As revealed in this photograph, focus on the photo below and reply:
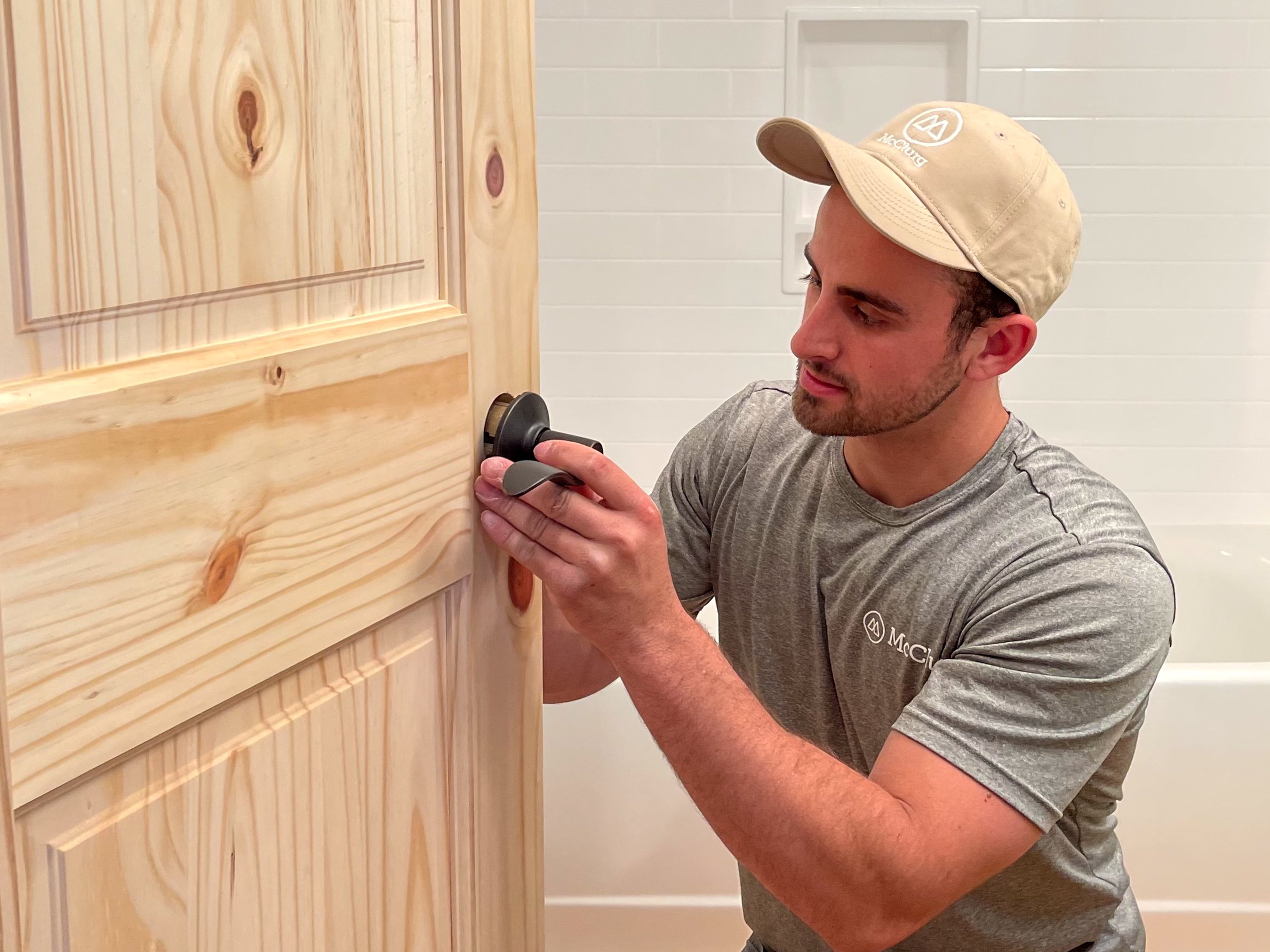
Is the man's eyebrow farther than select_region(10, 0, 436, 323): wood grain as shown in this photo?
Yes

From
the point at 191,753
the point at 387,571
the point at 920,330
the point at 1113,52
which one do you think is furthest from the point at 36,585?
the point at 1113,52

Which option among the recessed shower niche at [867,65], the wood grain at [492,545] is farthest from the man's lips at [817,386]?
the recessed shower niche at [867,65]

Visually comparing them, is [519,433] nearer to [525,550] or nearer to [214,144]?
[525,550]

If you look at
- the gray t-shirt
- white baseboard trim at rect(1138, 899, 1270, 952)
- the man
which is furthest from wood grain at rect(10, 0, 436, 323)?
white baseboard trim at rect(1138, 899, 1270, 952)

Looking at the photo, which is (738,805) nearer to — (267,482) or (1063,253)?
(267,482)

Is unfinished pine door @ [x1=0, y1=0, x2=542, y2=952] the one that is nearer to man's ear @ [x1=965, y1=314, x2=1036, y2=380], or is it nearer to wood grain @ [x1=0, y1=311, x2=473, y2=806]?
wood grain @ [x1=0, y1=311, x2=473, y2=806]

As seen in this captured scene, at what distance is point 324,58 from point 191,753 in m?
0.34

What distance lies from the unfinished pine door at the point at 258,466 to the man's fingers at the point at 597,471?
0.05m

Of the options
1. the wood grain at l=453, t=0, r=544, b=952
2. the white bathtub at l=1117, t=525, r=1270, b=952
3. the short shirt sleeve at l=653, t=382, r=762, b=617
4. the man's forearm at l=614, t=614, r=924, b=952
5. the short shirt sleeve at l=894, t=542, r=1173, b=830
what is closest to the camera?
the wood grain at l=453, t=0, r=544, b=952

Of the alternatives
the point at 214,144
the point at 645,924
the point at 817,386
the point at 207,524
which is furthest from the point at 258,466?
the point at 645,924

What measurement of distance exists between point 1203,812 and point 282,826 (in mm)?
1717

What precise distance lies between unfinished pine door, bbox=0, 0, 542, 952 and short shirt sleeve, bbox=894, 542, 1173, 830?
0.46 meters

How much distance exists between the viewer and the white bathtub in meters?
1.90

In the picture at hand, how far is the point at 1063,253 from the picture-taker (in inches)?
50.7
